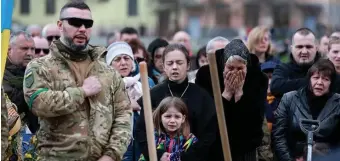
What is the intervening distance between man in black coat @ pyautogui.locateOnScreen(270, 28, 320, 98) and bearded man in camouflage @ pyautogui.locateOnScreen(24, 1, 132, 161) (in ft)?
10.6

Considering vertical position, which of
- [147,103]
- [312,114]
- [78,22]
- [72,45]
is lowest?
[312,114]

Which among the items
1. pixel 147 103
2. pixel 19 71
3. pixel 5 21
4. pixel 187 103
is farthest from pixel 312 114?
pixel 5 21

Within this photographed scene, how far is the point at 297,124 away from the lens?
10766 millimetres

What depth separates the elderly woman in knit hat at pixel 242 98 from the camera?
1028cm

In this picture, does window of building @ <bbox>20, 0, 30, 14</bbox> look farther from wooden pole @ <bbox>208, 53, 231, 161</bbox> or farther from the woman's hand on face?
wooden pole @ <bbox>208, 53, 231, 161</bbox>

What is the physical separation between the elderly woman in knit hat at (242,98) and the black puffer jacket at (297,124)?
354 millimetres

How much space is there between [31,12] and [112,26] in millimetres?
6414

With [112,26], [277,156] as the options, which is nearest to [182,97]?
[277,156]

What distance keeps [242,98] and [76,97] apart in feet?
8.08

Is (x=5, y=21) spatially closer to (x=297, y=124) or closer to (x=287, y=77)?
(x=297, y=124)

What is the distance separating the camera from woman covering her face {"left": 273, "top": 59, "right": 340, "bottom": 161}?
10.7 meters

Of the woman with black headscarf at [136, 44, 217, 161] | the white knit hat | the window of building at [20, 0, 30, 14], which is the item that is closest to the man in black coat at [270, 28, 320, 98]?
the woman with black headscarf at [136, 44, 217, 161]

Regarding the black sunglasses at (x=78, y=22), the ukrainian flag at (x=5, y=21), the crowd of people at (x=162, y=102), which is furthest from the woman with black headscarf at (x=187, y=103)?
the ukrainian flag at (x=5, y=21)

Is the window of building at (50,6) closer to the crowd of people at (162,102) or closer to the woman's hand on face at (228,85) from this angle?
the crowd of people at (162,102)
